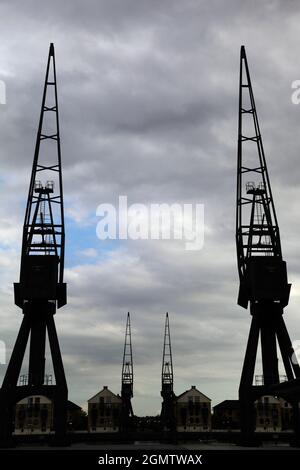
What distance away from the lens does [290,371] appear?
4697 centimetres

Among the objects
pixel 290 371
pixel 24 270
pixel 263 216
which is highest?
pixel 263 216

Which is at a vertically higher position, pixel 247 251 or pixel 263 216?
pixel 263 216

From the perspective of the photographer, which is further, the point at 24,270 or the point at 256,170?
the point at 256,170

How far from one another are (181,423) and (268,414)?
14866 mm

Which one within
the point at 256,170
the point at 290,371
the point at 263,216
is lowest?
the point at 290,371
